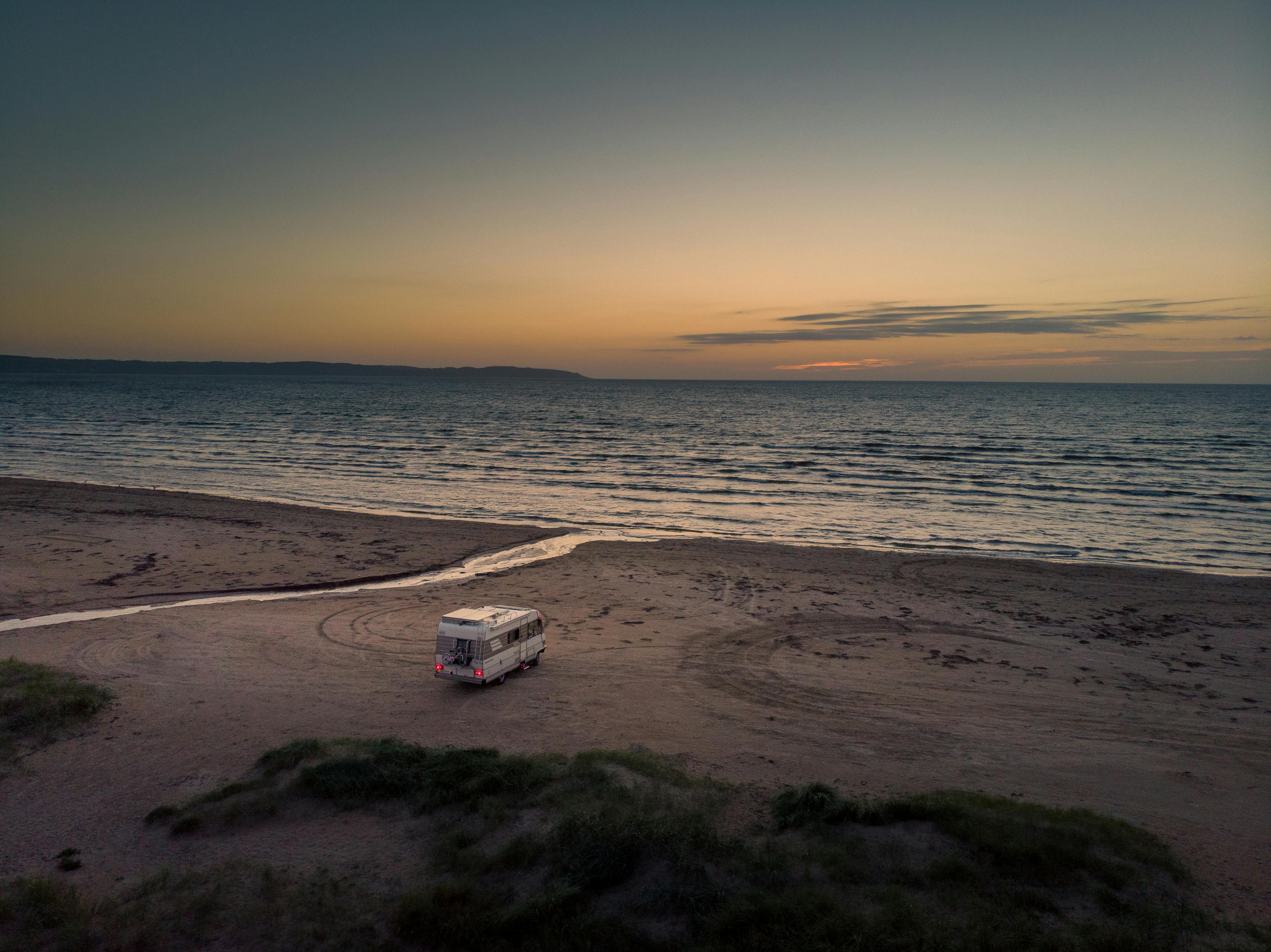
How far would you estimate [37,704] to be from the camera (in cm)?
1347

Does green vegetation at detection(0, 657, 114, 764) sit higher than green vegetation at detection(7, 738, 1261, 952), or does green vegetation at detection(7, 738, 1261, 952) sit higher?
green vegetation at detection(0, 657, 114, 764)

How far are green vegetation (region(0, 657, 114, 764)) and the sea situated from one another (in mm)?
23517

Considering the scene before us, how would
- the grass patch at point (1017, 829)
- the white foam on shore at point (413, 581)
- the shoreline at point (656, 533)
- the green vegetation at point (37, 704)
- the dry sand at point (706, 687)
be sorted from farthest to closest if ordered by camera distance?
the shoreline at point (656, 533) → the white foam on shore at point (413, 581) → the green vegetation at point (37, 704) → the dry sand at point (706, 687) → the grass patch at point (1017, 829)

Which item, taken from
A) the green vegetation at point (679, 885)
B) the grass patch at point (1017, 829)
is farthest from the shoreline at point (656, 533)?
the grass patch at point (1017, 829)

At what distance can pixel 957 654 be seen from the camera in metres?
19.0

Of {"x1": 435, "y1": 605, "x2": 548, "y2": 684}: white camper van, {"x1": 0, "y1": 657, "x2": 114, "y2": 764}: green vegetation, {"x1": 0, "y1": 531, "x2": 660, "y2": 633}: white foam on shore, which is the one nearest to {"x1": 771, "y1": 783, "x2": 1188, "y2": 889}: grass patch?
{"x1": 435, "y1": 605, "x2": 548, "y2": 684}: white camper van

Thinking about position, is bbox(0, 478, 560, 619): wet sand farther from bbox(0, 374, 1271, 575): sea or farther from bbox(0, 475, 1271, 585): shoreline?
bbox(0, 374, 1271, 575): sea

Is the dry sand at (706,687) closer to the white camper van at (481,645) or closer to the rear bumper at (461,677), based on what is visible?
the rear bumper at (461,677)

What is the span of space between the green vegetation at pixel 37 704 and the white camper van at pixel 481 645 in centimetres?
662

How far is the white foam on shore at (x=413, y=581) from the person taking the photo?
2094 cm

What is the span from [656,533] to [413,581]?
12654 mm

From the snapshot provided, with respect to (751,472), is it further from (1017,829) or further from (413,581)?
(1017,829)

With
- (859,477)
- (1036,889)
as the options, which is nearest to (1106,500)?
(859,477)

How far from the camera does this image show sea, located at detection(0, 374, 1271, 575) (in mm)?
35250
